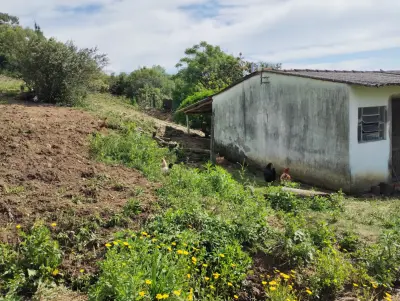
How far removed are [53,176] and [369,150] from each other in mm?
8663

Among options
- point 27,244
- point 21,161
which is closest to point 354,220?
point 27,244

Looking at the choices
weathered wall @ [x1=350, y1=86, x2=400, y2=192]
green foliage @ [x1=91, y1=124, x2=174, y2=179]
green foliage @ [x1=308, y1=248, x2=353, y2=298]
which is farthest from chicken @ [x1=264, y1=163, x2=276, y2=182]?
green foliage @ [x1=308, y1=248, x2=353, y2=298]

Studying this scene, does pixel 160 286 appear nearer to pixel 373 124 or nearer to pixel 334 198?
pixel 334 198

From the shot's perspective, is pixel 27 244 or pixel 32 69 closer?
pixel 27 244

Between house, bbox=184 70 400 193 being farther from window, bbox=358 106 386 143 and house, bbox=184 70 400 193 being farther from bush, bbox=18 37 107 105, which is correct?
bush, bbox=18 37 107 105

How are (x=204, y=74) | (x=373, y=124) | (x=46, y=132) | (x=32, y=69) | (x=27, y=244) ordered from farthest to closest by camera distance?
(x=204, y=74) < (x=32, y=69) < (x=373, y=124) < (x=46, y=132) < (x=27, y=244)

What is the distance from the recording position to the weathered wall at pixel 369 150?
10.6 meters

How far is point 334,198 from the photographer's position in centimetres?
869

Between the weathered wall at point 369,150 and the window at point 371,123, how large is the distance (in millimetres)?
144

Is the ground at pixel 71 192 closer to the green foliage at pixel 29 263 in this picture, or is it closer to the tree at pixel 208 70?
the green foliage at pixel 29 263

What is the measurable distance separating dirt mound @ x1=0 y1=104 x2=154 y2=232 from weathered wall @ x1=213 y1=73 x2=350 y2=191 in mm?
5932

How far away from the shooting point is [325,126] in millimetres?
11109

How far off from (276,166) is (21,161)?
8230 mm

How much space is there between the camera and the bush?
1408cm
